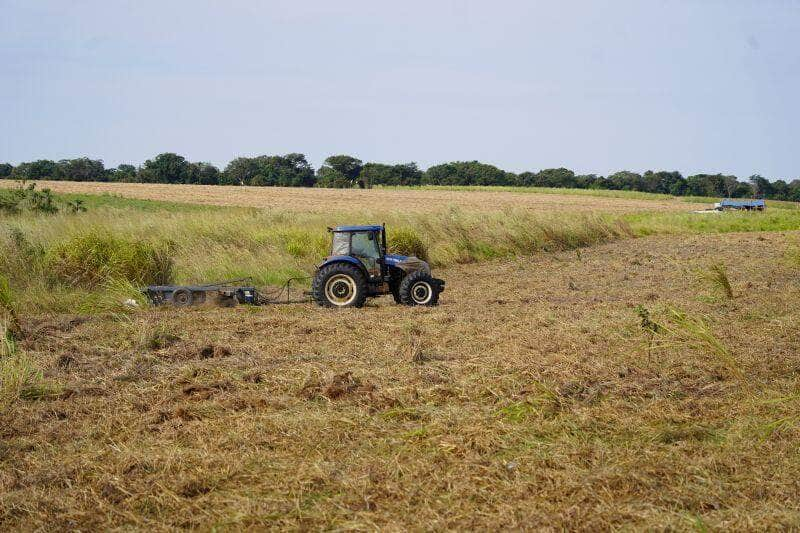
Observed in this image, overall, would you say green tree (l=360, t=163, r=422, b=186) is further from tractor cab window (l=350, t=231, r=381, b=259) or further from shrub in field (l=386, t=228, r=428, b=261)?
tractor cab window (l=350, t=231, r=381, b=259)

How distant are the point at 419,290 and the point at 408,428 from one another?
23.1ft

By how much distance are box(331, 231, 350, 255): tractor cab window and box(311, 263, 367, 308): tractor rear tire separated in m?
0.38

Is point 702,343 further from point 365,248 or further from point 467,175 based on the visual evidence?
point 467,175

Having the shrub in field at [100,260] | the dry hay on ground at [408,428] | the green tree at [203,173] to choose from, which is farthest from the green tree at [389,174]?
the dry hay on ground at [408,428]

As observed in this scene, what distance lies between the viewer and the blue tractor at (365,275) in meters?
12.4

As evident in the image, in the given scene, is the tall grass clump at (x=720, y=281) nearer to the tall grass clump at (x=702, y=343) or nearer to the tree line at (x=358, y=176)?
the tall grass clump at (x=702, y=343)

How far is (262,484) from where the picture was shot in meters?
4.86

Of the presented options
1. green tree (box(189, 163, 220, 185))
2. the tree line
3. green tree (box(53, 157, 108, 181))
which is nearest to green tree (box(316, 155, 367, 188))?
the tree line

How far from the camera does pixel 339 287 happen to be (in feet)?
40.9

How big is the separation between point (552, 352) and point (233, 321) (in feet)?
15.2

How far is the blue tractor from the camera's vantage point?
1241 cm

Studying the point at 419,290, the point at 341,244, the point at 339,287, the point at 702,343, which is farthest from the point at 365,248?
the point at 702,343

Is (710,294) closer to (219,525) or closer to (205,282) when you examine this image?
(205,282)

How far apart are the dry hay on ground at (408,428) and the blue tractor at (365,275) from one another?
200 centimetres
